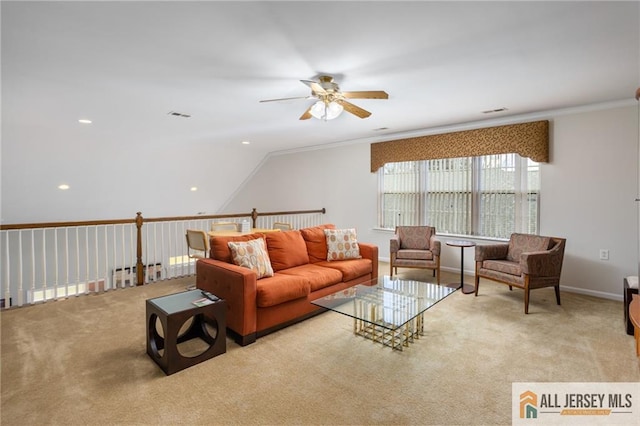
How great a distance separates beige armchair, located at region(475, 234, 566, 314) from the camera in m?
3.54

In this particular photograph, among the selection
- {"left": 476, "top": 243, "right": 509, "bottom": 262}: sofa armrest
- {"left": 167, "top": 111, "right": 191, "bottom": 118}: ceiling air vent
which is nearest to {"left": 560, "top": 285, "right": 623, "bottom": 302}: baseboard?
{"left": 476, "top": 243, "right": 509, "bottom": 262}: sofa armrest

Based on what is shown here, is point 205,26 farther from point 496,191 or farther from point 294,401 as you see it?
point 496,191

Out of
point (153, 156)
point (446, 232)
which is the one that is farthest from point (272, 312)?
point (153, 156)

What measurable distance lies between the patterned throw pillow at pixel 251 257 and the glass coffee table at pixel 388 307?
63 centimetres

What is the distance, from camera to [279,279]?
304 cm

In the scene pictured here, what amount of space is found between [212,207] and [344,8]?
7.25 metres

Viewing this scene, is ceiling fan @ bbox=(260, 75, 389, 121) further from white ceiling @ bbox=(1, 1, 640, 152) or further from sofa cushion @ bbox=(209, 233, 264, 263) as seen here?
sofa cushion @ bbox=(209, 233, 264, 263)

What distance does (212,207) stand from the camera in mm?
8461

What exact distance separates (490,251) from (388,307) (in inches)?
83.9

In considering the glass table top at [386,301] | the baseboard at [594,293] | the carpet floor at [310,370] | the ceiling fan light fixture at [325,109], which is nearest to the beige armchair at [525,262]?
the carpet floor at [310,370]

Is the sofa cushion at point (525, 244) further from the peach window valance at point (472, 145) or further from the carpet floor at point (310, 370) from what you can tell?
the peach window valance at point (472, 145)

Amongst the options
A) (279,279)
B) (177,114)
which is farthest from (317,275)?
(177,114)

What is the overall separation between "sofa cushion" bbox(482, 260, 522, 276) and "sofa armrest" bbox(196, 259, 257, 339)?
2905mm

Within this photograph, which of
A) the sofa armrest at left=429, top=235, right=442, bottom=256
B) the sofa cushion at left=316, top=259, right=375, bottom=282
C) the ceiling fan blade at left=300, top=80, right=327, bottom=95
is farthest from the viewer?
the sofa armrest at left=429, top=235, right=442, bottom=256
